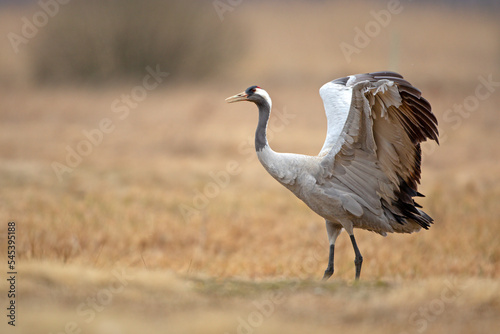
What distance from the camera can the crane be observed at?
5586mm

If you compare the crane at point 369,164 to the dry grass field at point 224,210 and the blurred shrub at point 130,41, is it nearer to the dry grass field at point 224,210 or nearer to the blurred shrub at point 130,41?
the dry grass field at point 224,210

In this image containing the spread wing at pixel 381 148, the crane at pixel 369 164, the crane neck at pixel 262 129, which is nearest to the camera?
the spread wing at pixel 381 148

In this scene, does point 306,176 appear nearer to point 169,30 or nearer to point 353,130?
point 353,130

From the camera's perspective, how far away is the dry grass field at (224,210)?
474cm

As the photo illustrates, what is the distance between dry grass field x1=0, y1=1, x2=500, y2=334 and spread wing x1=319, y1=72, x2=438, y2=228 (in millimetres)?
791

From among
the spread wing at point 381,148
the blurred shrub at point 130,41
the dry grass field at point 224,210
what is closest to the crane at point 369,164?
the spread wing at point 381,148

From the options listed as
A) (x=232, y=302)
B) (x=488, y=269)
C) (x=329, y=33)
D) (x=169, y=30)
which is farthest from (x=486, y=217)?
(x=329, y=33)

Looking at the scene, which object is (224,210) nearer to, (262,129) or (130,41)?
(262,129)

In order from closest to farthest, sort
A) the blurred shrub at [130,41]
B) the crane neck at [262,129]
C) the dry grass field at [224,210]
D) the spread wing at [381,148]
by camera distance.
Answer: the dry grass field at [224,210] < the spread wing at [381,148] < the crane neck at [262,129] < the blurred shrub at [130,41]

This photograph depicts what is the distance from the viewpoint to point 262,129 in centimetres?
601

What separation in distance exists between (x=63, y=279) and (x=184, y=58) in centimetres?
1850

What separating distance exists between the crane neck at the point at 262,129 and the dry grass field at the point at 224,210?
50.4 inches

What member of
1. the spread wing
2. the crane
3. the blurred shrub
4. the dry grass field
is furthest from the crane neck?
the blurred shrub

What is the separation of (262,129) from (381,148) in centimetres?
113
